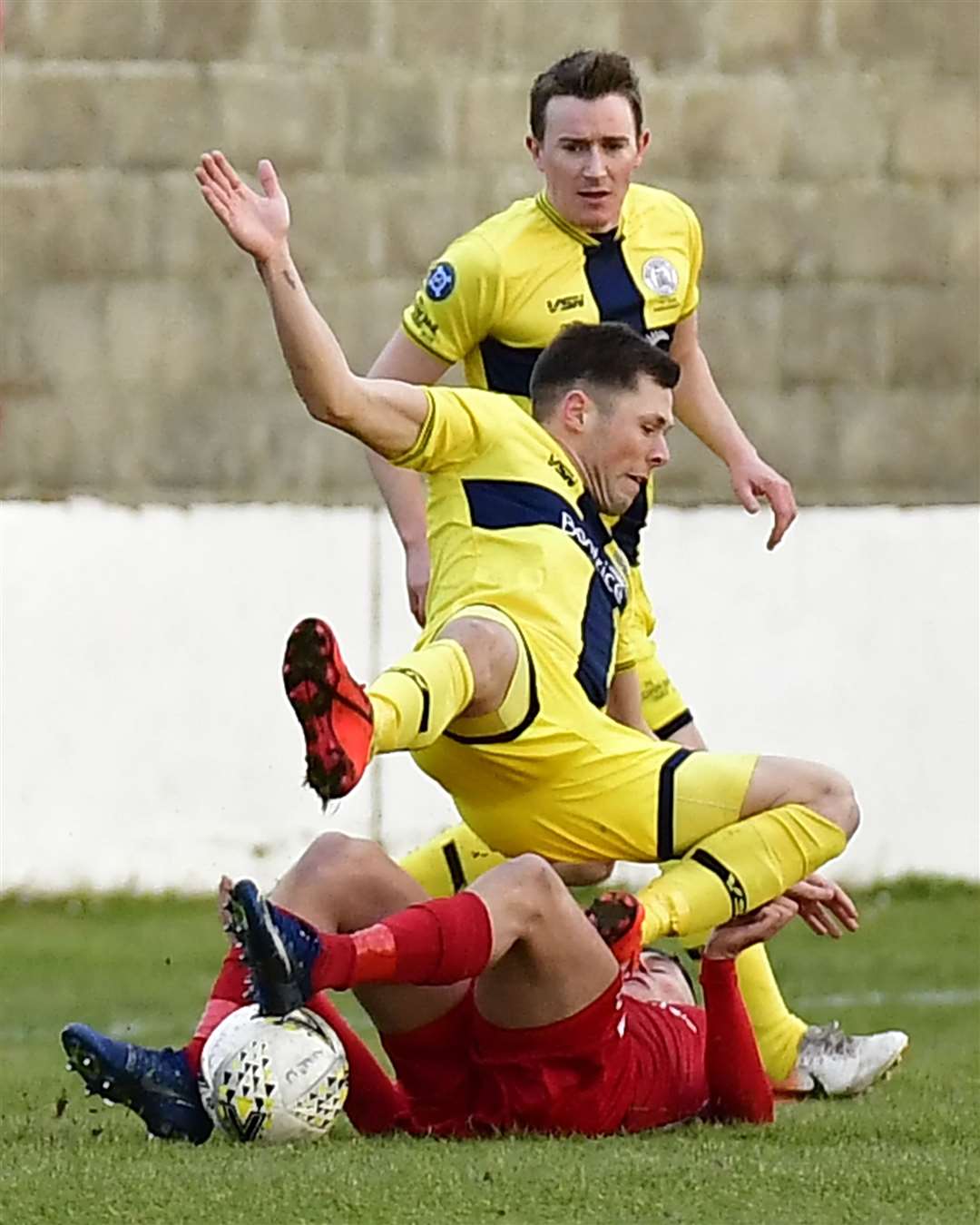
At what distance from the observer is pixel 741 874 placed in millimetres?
4621

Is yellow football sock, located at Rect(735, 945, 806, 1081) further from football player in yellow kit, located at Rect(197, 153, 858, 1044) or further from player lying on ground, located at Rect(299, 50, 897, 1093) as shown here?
football player in yellow kit, located at Rect(197, 153, 858, 1044)

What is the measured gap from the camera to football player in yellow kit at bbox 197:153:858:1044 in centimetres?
452

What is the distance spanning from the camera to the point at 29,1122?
4.78 meters

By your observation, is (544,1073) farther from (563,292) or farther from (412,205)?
(412,205)

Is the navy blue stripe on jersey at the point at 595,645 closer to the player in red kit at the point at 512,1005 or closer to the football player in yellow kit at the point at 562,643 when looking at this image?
the football player in yellow kit at the point at 562,643

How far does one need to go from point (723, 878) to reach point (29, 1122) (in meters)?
1.30

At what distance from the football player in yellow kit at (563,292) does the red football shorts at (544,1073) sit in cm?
79

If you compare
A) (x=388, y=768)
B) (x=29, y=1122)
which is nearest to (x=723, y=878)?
(x=29, y=1122)

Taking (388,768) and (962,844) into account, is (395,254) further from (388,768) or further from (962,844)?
(962,844)

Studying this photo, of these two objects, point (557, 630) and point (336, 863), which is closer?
point (336, 863)

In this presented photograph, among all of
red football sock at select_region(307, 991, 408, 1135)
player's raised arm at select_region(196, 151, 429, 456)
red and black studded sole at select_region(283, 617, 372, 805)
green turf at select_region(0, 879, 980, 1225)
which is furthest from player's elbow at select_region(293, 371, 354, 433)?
green turf at select_region(0, 879, 980, 1225)

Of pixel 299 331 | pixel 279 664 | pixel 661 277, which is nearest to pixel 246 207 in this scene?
pixel 299 331

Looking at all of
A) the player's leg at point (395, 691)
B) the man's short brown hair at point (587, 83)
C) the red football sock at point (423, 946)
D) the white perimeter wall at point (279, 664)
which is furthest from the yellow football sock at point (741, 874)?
the white perimeter wall at point (279, 664)

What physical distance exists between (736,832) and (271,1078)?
3.08ft
